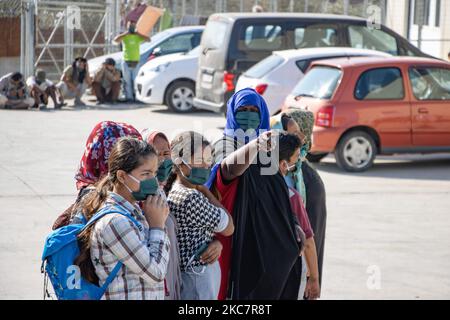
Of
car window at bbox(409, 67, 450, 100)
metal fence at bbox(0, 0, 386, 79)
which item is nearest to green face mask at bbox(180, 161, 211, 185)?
car window at bbox(409, 67, 450, 100)

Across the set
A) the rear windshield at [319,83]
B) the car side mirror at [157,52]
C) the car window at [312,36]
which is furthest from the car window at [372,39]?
the car side mirror at [157,52]

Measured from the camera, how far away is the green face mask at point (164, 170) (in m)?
4.92

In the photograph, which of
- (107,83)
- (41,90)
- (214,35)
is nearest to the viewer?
(214,35)

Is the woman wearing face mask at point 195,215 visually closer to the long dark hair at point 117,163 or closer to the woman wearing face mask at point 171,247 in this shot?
the woman wearing face mask at point 171,247

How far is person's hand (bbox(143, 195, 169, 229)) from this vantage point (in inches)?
170

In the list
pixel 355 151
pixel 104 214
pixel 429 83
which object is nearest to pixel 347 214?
pixel 355 151

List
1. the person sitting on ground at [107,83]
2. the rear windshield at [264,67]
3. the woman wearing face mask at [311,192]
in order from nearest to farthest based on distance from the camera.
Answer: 1. the woman wearing face mask at [311,192]
2. the rear windshield at [264,67]
3. the person sitting on ground at [107,83]

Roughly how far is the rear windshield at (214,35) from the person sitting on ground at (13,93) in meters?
3.99

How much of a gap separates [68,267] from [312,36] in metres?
14.6

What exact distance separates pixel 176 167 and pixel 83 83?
16364 millimetres

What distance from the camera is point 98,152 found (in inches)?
185

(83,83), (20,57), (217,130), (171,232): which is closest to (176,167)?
(171,232)

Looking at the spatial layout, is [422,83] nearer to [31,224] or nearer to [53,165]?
[53,165]

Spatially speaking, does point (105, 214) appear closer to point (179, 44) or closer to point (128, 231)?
point (128, 231)
